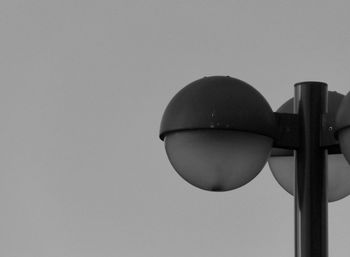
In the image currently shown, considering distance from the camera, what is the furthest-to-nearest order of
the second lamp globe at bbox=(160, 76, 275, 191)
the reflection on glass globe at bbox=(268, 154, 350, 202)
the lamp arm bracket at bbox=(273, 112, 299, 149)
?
1. the reflection on glass globe at bbox=(268, 154, 350, 202)
2. the lamp arm bracket at bbox=(273, 112, 299, 149)
3. the second lamp globe at bbox=(160, 76, 275, 191)

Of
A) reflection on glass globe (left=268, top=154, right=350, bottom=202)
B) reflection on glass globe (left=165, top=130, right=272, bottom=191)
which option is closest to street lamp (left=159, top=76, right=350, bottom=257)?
reflection on glass globe (left=165, top=130, right=272, bottom=191)

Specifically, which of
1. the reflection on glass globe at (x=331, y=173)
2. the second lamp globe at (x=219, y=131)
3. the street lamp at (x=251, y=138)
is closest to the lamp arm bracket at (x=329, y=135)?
the street lamp at (x=251, y=138)

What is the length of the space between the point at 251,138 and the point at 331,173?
2.33 ft

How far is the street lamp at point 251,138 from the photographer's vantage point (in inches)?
102

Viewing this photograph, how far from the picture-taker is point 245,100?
261 cm

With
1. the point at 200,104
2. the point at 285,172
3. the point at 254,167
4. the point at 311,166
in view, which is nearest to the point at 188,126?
the point at 200,104

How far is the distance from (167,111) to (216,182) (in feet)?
0.92

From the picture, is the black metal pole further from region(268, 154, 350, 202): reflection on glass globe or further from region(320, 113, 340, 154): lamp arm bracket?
region(268, 154, 350, 202): reflection on glass globe

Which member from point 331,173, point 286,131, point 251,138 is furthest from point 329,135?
point 331,173

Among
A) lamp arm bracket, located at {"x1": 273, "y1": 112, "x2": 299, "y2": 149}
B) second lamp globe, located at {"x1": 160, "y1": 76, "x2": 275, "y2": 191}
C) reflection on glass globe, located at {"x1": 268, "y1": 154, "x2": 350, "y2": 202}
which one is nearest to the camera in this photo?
second lamp globe, located at {"x1": 160, "y1": 76, "x2": 275, "y2": 191}

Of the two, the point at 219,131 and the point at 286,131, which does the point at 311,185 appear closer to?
the point at 286,131

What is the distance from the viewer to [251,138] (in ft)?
8.67

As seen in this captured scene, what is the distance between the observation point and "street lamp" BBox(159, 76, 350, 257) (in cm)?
260

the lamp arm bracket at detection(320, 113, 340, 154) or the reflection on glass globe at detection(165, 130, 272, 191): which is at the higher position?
the lamp arm bracket at detection(320, 113, 340, 154)
